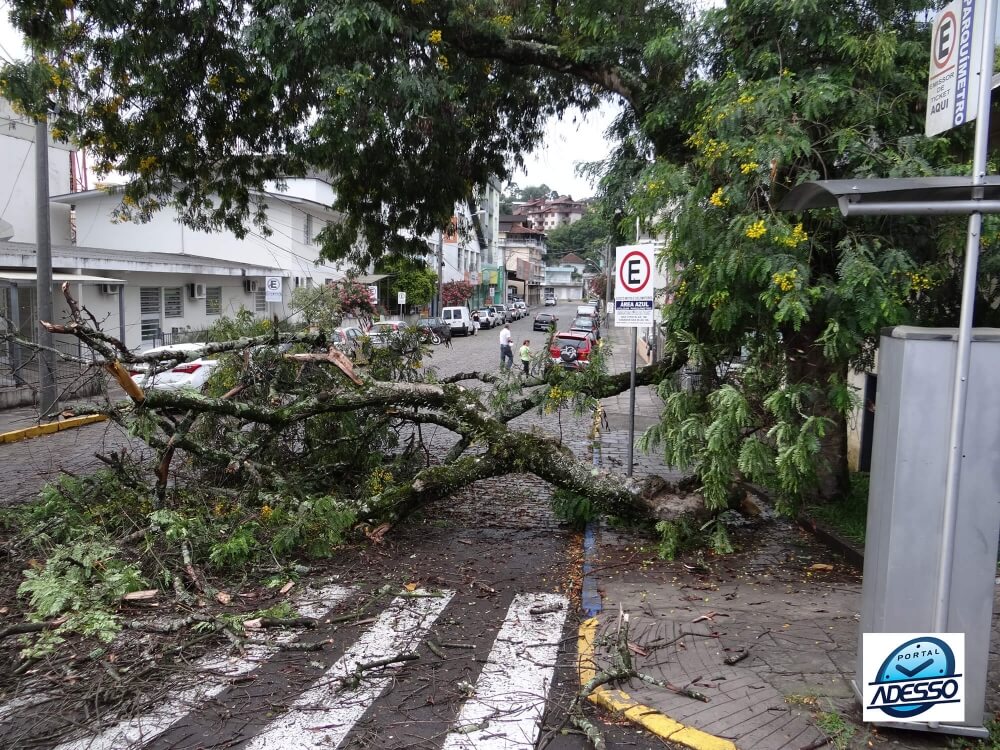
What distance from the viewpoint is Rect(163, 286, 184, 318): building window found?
25.3 m

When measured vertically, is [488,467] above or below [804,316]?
below

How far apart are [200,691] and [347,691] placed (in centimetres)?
87

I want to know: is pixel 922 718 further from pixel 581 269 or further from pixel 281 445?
pixel 581 269

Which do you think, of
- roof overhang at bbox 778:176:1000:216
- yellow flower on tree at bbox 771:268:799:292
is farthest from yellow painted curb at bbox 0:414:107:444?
roof overhang at bbox 778:176:1000:216

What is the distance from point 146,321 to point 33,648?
2122 cm

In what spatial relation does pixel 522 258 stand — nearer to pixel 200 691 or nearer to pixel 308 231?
pixel 308 231

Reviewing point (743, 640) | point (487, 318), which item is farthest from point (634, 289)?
point (487, 318)

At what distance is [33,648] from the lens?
4.98m

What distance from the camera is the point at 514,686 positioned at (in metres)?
4.70

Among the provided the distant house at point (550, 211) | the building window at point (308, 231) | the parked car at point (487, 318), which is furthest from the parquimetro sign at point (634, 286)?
the distant house at point (550, 211)

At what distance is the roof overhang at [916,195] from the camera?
367 centimetres

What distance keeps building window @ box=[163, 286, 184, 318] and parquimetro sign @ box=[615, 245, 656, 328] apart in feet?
67.1

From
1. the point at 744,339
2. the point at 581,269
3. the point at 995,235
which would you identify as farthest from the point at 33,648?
the point at 581,269

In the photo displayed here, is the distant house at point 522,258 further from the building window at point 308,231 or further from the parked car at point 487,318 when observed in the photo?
the building window at point 308,231
